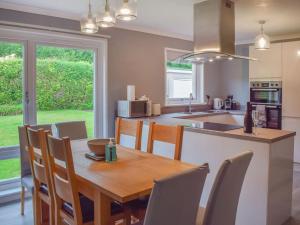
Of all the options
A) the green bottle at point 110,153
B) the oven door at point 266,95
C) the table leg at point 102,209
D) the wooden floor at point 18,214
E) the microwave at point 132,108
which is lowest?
the wooden floor at point 18,214

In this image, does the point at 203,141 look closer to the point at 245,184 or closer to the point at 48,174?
the point at 245,184

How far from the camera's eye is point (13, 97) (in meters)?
3.27

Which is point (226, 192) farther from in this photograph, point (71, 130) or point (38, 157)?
point (71, 130)

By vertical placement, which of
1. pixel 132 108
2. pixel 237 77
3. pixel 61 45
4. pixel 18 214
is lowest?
pixel 18 214

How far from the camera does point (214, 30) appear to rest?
9.73 feet

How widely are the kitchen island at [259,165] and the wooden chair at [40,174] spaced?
4.75ft

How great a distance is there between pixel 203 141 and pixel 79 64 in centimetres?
205

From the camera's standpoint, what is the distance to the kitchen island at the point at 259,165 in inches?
89.4

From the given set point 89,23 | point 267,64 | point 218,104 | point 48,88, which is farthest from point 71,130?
point 267,64

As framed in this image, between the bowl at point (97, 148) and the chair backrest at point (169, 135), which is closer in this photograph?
the bowl at point (97, 148)

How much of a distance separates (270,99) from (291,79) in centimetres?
46

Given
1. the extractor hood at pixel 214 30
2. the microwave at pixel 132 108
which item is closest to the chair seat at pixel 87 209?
the extractor hood at pixel 214 30

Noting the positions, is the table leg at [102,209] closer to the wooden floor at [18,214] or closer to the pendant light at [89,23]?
the pendant light at [89,23]

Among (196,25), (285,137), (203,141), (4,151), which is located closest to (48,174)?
(203,141)
